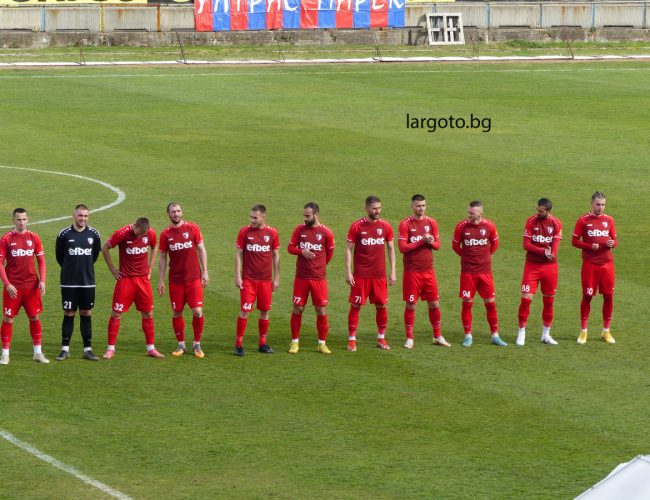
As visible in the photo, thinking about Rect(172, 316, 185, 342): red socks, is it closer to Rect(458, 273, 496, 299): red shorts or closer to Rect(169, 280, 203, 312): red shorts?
Rect(169, 280, 203, 312): red shorts

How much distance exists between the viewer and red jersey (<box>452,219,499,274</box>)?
19.5 metres

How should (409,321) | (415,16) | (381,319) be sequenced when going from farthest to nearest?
(415,16), (409,321), (381,319)

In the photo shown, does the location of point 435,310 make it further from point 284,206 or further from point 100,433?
point 284,206

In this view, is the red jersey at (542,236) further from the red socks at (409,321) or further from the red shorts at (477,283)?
the red socks at (409,321)

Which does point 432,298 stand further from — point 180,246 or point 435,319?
point 180,246

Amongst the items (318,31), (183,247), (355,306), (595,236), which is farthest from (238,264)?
(318,31)

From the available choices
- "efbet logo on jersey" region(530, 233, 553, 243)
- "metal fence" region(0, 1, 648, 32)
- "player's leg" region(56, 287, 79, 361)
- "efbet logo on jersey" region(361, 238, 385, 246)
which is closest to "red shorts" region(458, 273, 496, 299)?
"efbet logo on jersey" region(530, 233, 553, 243)

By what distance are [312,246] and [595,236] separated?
4415 millimetres

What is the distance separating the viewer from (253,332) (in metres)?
20.2

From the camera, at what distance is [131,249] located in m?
18.4

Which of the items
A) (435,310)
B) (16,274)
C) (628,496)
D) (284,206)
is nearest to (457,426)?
(435,310)

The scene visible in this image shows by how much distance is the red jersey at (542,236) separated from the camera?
63.9 feet

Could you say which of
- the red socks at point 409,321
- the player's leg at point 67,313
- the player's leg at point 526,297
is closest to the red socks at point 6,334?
the player's leg at point 67,313

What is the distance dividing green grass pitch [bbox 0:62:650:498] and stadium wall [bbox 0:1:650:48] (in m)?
16.9
